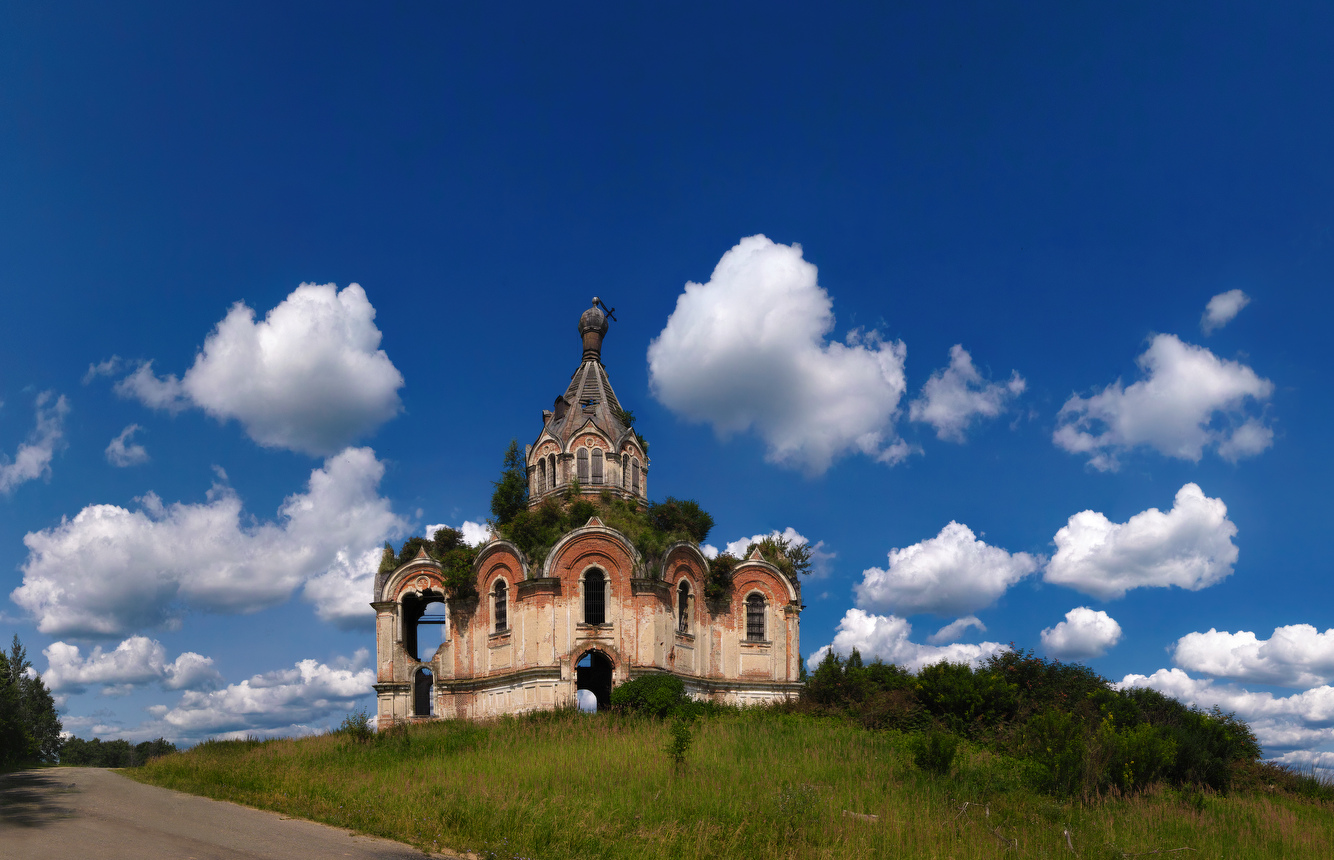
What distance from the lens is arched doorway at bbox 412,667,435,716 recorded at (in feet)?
104

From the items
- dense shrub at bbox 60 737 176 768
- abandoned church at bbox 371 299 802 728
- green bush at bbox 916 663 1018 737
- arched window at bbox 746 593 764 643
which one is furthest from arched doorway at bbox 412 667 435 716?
dense shrub at bbox 60 737 176 768

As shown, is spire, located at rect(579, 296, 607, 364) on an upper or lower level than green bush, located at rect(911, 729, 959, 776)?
upper

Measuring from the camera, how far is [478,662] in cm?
3025

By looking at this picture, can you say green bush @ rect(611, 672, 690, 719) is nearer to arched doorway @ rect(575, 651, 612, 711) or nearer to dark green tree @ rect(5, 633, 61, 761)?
arched doorway @ rect(575, 651, 612, 711)

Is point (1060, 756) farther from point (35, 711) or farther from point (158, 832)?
point (35, 711)

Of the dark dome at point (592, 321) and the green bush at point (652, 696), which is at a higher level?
the dark dome at point (592, 321)

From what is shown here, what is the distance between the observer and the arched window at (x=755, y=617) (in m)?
32.0

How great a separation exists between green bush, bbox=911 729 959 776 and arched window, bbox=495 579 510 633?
1785cm

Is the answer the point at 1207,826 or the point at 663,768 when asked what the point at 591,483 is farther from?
the point at 1207,826

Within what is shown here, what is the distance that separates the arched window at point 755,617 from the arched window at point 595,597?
256 inches

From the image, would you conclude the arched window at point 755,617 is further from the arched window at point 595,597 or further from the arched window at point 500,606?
the arched window at point 500,606

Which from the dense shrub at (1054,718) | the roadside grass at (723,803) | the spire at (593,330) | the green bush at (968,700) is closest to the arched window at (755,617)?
the dense shrub at (1054,718)

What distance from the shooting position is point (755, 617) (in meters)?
32.3

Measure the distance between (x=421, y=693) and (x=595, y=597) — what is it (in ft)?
31.1
